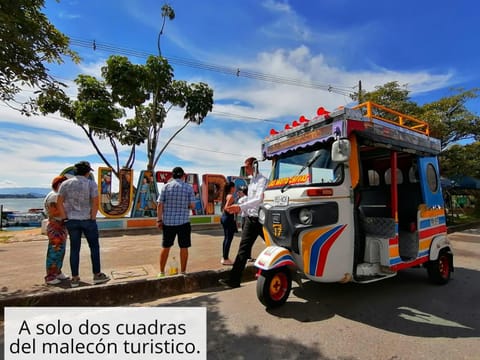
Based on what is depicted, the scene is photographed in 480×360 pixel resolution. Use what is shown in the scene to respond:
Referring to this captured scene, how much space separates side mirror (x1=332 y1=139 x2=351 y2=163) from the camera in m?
3.41

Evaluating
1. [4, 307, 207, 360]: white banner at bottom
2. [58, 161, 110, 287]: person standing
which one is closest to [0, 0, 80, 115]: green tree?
[58, 161, 110, 287]: person standing

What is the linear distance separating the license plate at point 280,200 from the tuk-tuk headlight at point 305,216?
26cm

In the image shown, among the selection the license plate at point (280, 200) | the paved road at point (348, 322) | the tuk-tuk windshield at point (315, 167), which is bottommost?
the paved road at point (348, 322)

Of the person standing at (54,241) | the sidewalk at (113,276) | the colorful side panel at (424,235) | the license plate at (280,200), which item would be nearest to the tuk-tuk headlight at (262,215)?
the license plate at (280,200)

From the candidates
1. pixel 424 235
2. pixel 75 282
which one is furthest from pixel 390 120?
pixel 75 282

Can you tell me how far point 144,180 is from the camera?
11992 mm

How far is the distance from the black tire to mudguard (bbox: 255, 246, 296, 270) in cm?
292

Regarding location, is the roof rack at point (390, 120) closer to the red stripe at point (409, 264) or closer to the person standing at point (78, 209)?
the red stripe at point (409, 264)

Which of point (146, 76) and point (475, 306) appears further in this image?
point (146, 76)

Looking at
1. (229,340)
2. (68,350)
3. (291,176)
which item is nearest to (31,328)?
(68,350)

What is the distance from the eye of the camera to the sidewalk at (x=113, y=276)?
4.03 metres

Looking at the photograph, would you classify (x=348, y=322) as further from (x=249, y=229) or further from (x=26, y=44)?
(x=26, y=44)

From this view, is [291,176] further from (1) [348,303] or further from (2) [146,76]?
(2) [146,76]

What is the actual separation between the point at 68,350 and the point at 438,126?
50.7 feet
